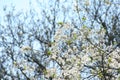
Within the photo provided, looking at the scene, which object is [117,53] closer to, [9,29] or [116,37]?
[116,37]

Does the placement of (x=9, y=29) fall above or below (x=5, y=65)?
above

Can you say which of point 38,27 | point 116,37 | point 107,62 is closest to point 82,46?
point 107,62

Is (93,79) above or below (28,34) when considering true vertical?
below

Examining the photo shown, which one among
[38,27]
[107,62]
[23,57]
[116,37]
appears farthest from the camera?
[38,27]

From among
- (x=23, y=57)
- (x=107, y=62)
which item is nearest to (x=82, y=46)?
(x=107, y=62)

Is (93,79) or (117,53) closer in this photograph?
(117,53)

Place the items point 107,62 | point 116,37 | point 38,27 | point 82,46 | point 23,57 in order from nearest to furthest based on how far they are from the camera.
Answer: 1. point 107,62
2. point 82,46
3. point 116,37
4. point 23,57
5. point 38,27

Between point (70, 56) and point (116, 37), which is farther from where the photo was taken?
point (116, 37)

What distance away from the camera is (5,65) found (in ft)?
56.9

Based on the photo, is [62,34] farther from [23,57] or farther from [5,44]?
[5,44]

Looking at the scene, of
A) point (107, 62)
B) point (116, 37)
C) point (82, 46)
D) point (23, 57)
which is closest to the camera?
point (107, 62)

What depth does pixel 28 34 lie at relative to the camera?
1694cm

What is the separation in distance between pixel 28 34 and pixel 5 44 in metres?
1.37

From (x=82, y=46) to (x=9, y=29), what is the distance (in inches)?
418
